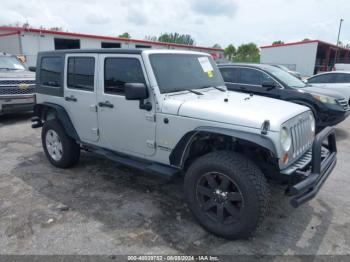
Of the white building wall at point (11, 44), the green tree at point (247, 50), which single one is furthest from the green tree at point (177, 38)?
the white building wall at point (11, 44)

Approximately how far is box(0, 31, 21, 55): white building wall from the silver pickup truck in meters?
14.4

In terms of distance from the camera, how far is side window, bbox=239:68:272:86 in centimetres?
740

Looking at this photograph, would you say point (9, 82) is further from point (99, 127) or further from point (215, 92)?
point (215, 92)

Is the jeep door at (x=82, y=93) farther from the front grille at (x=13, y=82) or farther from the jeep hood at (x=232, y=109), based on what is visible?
the front grille at (x=13, y=82)

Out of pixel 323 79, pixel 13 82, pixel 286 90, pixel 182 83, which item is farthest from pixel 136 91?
pixel 323 79

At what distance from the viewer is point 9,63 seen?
31.2 feet

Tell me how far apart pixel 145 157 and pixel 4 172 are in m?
2.63

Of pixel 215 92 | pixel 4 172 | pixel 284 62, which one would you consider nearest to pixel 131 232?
pixel 215 92

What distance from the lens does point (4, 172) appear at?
487 centimetres

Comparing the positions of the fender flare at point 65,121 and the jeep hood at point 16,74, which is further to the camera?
the jeep hood at point 16,74

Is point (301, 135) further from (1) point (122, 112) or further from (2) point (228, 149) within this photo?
(1) point (122, 112)

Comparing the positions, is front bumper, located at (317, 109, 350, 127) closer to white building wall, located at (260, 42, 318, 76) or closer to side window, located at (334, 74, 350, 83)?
side window, located at (334, 74, 350, 83)

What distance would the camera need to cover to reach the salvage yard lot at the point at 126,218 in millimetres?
3018

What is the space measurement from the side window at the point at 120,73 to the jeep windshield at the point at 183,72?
22 cm
